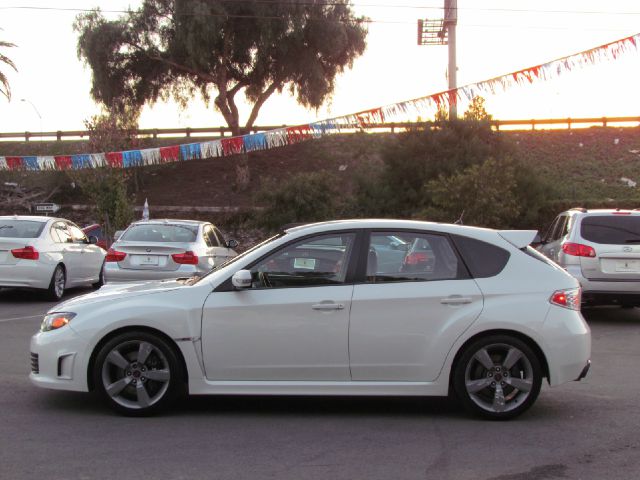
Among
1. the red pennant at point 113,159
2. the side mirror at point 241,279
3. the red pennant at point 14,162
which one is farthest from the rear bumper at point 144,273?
the red pennant at point 14,162

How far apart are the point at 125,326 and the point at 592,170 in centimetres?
3238

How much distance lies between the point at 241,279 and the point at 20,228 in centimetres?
933

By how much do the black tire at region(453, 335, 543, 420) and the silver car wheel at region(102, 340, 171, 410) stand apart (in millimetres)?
2294

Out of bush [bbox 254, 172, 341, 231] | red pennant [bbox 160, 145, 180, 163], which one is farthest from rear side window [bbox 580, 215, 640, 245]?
red pennant [bbox 160, 145, 180, 163]

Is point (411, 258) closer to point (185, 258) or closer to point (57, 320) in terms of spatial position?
point (57, 320)

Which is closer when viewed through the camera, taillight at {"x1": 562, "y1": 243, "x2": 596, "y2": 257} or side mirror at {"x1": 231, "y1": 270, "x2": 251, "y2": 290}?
side mirror at {"x1": 231, "y1": 270, "x2": 251, "y2": 290}

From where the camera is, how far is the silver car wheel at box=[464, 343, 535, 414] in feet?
19.5

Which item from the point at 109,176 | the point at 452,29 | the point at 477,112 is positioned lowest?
the point at 109,176

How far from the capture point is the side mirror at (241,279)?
19.4ft

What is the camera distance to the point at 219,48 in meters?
35.6

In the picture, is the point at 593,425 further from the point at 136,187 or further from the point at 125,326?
the point at 136,187

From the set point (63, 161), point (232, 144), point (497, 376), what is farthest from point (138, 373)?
point (63, 161)

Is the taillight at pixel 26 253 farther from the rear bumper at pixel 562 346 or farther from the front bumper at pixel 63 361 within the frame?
the rear bumper at pixel 562 346

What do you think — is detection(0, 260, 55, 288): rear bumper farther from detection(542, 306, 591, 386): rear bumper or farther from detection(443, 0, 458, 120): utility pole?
detection(443, 0, 458, 120): utility pole
